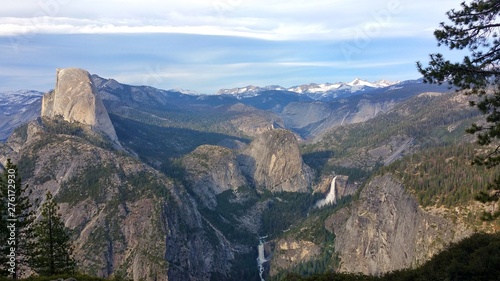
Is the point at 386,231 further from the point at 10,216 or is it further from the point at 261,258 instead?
the point at 10,216

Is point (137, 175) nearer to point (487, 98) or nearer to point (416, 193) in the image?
point (416, 193)

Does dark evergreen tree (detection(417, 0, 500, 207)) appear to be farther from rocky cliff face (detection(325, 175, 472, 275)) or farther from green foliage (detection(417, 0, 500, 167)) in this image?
rocky cliff face (detection(325, 175, 472, 275))

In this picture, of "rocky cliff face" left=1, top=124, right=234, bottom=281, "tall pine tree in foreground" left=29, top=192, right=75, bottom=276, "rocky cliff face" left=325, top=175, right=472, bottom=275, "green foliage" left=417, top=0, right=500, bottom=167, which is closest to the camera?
"green foliage" left=417, top=0, right=500, bottom=167

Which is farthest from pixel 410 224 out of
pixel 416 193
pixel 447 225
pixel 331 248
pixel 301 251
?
pixel 301 251

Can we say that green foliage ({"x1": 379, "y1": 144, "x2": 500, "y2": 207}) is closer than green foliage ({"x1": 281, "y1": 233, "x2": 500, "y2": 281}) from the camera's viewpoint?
No

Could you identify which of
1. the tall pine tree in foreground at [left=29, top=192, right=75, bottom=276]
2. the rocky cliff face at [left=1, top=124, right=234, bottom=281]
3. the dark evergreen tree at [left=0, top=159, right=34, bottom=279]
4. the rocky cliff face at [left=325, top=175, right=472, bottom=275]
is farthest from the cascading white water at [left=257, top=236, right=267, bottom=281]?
the dark evergreen tree at [left=0, top=159, right=34, bottom=279]

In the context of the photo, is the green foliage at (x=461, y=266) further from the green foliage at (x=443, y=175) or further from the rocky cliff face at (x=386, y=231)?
the rocky cliff face at (x=386, y=231)

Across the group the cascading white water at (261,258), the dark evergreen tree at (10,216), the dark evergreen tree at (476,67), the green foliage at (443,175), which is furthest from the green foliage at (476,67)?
the cascading white water at (261,258)
